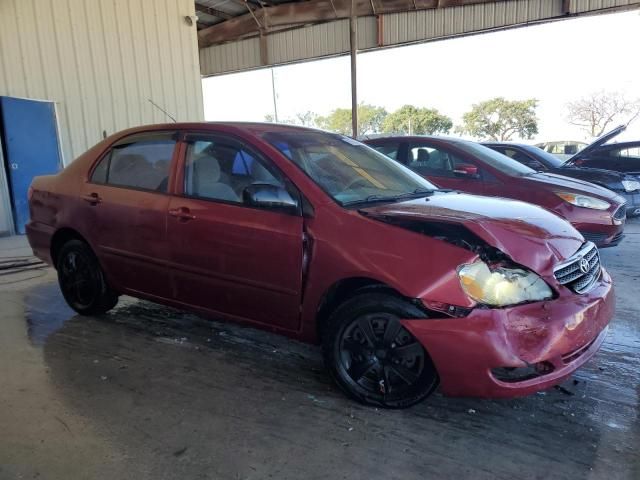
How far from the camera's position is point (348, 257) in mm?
2555

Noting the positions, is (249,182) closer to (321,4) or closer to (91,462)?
(91,462)

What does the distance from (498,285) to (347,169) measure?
126 centimetres

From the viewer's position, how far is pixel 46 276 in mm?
5488

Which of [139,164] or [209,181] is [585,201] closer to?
[209,181]

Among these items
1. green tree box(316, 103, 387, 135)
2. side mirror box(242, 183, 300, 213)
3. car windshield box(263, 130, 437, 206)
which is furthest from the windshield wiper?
green tree box(316, 103, 387, 135)

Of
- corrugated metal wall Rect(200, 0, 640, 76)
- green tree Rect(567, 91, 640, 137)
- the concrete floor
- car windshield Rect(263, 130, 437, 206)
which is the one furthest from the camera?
green tree Rect(567, 91, 640, 137)

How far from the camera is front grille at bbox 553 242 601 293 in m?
2.45

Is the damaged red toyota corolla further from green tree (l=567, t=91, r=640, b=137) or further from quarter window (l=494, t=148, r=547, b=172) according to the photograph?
green tree (l=567, t=91, r=640, b=137)

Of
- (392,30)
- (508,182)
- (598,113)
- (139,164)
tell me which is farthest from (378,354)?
(598,113)

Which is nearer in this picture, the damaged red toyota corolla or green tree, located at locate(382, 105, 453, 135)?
the damaged red toyota corolla

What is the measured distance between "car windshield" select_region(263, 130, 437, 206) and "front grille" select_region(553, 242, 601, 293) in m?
0.98

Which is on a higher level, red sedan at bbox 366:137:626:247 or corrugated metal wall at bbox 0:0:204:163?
Answer: corrugated metal wall at bbox 0:0:204:163

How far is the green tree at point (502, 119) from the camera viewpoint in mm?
45281

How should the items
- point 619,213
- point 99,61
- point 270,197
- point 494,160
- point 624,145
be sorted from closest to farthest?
1. point 270,197
2. point 619,213
3. point 494,160
4. point 99,61
5. point 624,145
